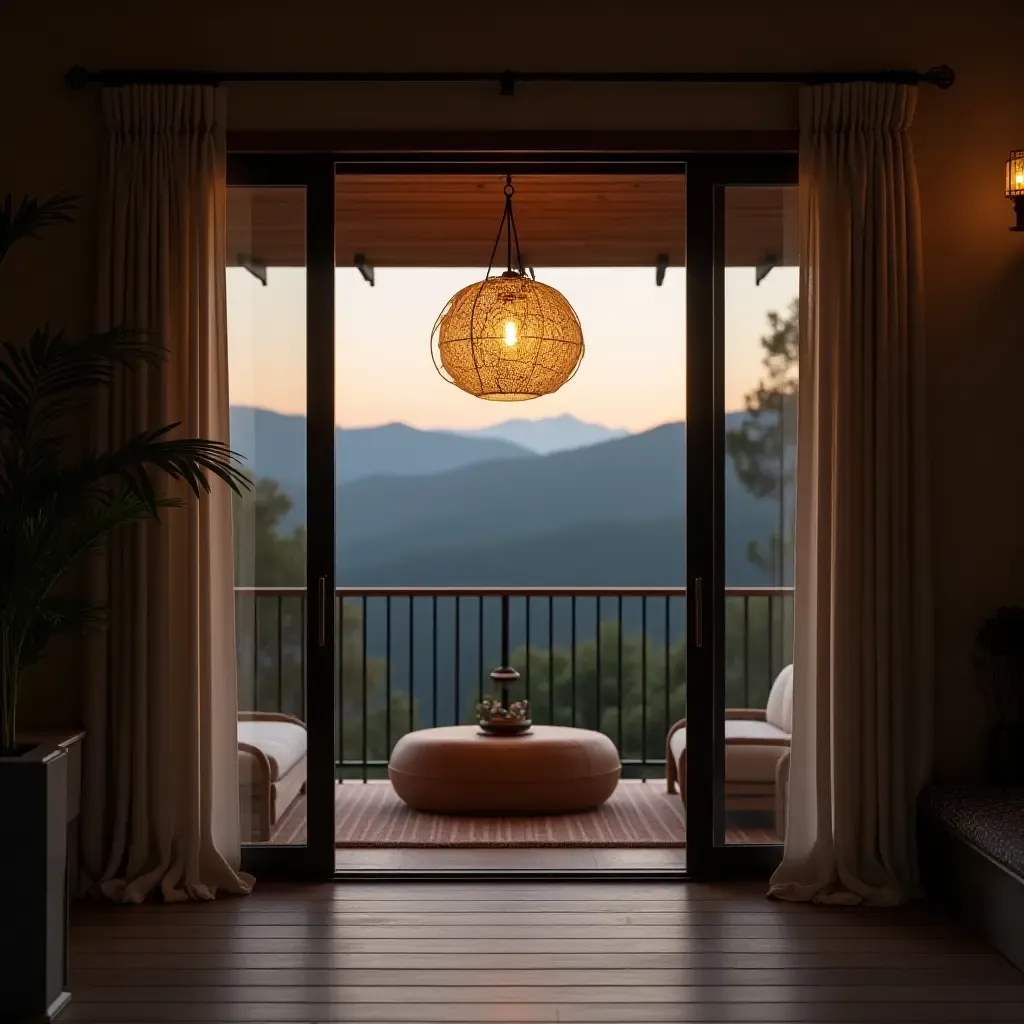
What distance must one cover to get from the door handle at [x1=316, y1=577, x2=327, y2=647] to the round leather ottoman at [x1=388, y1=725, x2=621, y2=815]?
1268 mm

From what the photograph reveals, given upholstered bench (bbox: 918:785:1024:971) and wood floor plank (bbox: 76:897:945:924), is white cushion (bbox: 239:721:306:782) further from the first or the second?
upholstered bench (bbox: 918:785:1024:971)

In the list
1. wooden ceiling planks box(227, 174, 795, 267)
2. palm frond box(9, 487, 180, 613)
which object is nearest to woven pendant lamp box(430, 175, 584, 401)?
wooden ceiling planks box(227, 174, 795, 267)

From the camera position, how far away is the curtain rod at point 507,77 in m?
4.10

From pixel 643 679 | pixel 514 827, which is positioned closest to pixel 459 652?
pixel 643 679

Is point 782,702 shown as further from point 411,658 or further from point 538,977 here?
point 411,658

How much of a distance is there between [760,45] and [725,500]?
1667 millimetres

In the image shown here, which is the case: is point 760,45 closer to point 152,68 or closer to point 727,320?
point 727,320

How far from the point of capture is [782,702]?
13.8 ft

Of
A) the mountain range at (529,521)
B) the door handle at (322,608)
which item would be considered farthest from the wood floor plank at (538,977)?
the mountain range at (529,521)

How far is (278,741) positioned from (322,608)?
1.70ft

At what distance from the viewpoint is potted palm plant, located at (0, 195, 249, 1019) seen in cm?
298

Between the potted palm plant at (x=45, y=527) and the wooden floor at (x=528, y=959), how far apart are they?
0.28 metres

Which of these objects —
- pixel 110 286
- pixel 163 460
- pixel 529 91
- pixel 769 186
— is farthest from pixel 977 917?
pixel 110 286

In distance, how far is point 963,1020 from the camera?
2.99 m
